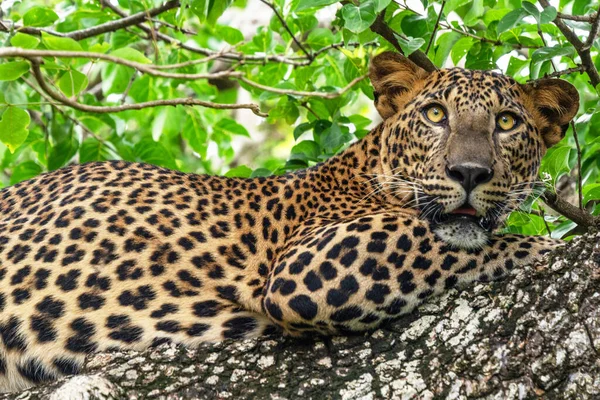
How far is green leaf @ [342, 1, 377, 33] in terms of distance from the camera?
Result: 5.37 m

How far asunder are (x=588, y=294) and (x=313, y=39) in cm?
471

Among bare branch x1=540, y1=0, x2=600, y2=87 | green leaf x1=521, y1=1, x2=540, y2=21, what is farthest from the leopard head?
green leaf x1=521, y1=1, x2=540, y2=21

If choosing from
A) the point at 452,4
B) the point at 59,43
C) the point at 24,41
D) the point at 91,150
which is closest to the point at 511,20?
the point at 452,4

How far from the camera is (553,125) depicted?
A: 6.45 meters

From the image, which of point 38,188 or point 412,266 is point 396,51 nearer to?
point 412,266

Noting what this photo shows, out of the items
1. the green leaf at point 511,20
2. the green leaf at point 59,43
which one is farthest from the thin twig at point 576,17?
the green leaf at point 59,43

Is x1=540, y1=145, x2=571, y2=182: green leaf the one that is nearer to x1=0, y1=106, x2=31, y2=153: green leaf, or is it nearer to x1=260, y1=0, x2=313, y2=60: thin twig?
x1=260, y1=0, x2=313, y2=60: thin twig

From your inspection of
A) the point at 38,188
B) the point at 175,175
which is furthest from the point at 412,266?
the point at 38,188

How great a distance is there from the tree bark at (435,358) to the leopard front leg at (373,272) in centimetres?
14

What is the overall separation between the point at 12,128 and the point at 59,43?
2.39ft

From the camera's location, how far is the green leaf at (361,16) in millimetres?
5367

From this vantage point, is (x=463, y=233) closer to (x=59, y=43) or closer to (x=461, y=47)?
(x=461, y=47)

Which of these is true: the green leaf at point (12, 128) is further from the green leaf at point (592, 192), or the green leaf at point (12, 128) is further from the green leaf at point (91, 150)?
the green leaf at point (592, 192)

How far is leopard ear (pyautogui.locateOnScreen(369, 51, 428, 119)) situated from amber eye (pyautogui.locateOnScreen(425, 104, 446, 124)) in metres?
0.38
